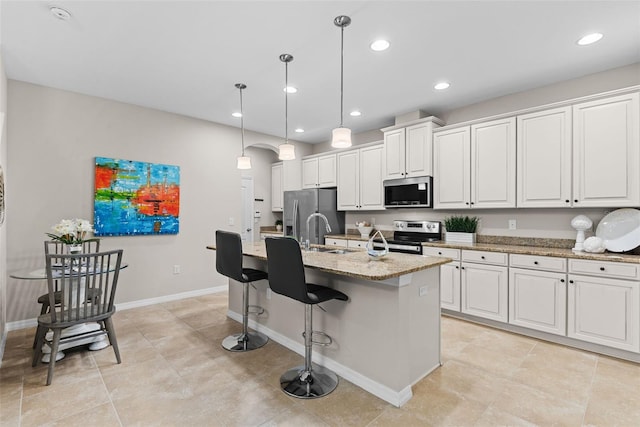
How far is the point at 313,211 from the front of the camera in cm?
518

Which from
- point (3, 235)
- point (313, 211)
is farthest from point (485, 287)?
point (3, 235)

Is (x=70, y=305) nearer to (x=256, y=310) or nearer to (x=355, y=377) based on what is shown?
(x=256, y=310)

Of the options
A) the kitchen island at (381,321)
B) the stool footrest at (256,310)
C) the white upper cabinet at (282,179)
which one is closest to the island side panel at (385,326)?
the kitchen island at (381,321)

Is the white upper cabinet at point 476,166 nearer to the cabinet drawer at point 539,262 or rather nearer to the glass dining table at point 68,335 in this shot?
the cabinet drawer at point 539,262

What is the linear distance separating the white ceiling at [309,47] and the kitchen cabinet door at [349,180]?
1292 millimetres

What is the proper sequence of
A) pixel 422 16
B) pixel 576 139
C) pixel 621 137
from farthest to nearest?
pixel 576 139 < pixel 621 137 < pixel 422 16

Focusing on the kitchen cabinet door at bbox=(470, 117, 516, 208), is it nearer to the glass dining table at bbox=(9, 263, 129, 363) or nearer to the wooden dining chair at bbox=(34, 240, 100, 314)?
the glass dining table at bbox=(9, 263, 129, 363)

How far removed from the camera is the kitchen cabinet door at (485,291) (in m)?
3.22

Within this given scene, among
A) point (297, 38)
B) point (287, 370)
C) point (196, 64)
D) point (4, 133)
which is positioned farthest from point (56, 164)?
point (287, 370)

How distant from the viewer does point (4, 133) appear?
3.14 meters

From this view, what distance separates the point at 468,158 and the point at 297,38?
96.8 inches

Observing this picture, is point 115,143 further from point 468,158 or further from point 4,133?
point 468,158

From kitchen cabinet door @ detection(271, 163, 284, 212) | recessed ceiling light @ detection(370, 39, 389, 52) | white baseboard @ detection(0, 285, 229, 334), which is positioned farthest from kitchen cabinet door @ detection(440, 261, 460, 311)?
kitchen cabinet door @ detection(271, 163, 284, 212)

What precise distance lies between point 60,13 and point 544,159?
175 inches
